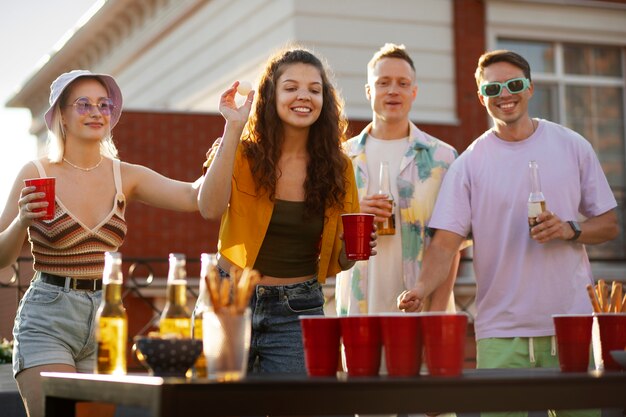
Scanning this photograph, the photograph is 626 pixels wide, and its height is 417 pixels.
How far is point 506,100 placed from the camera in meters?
4.84

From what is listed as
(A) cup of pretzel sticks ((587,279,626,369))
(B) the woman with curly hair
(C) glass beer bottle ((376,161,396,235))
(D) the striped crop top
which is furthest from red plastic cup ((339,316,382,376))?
(C) glass beer bottle ((376,161,396,235))

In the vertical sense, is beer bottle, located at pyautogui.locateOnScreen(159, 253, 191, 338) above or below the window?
below

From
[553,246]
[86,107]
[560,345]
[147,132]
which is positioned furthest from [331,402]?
[147,132]

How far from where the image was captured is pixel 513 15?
12781 millimetres

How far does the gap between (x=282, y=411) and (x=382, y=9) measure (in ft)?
34.2

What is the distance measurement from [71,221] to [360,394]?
79.5 inches

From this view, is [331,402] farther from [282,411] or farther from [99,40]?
[99,40]

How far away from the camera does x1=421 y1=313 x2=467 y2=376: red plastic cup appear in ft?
8.57

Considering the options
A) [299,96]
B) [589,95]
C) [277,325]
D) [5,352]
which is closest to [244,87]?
[299,96]

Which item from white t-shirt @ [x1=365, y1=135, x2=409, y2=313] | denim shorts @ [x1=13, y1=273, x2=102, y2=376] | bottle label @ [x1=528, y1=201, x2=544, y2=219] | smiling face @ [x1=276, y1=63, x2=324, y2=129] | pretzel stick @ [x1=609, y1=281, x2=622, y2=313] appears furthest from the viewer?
white t-shirt @ [x1=365, y1=135, x2=409, y2=313]

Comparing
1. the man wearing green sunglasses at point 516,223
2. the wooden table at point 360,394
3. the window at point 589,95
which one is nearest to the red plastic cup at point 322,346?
the wooden table at point 360,394

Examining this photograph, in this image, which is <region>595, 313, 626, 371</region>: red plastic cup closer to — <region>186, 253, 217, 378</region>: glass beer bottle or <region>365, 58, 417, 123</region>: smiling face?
<region>186, 253, 217, 378</region>: glass beer bottle

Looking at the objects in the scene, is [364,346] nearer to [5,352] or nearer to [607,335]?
[607,335]

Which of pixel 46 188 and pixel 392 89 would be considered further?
pixel 392 89
